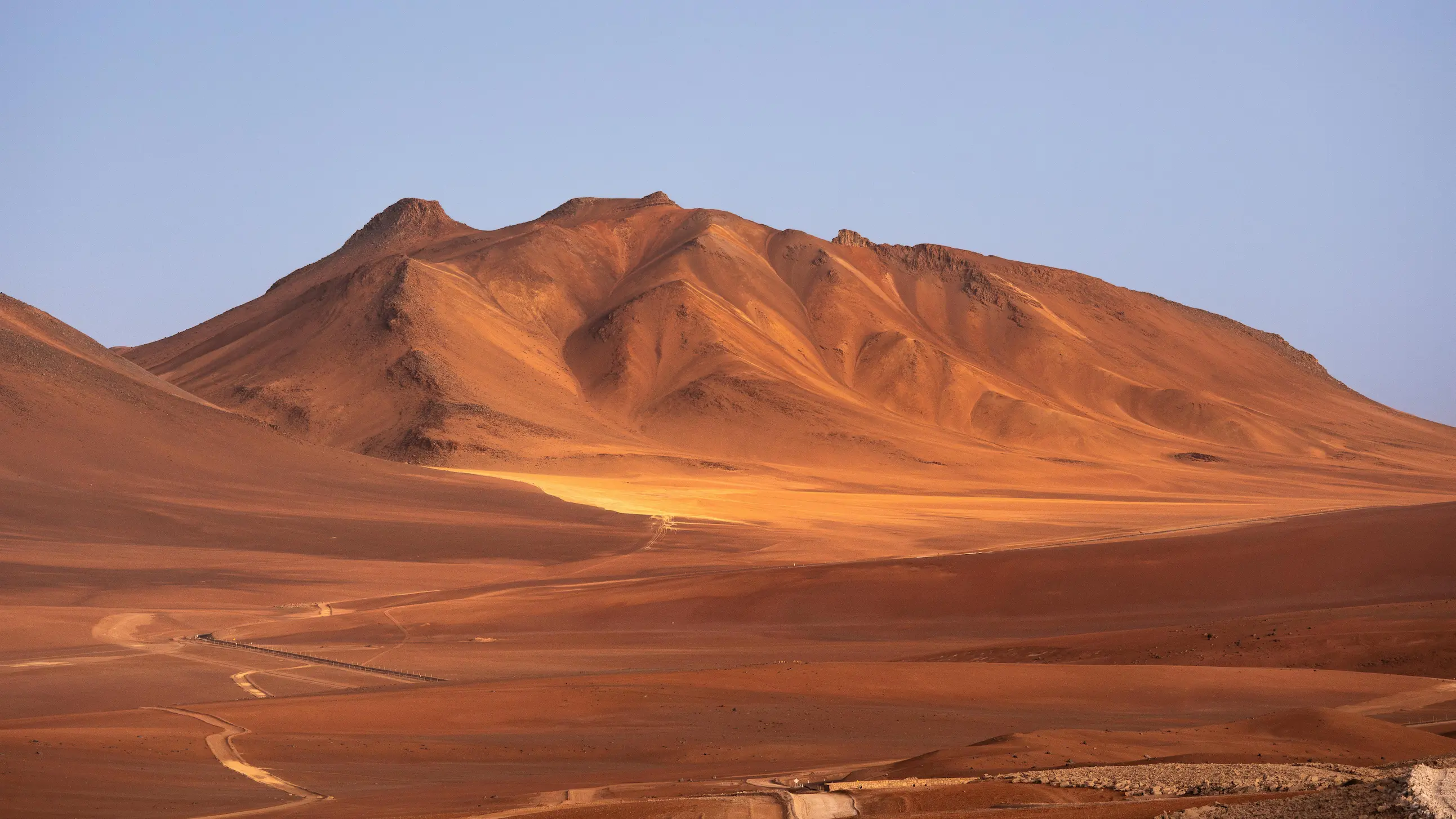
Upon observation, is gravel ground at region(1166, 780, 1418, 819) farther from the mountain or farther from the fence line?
the mountain

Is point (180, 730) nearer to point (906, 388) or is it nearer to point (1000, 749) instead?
point (1000, 749)

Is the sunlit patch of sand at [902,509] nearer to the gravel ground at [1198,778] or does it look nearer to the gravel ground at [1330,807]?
the gravel ground at [1198,778]

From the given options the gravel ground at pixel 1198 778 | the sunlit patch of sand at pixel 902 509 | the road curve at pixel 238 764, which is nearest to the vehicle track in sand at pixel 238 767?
the road curve at pixel 238 764

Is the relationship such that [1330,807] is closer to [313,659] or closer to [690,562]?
[313,659]

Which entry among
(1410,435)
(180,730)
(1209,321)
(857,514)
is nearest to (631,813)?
(180,730)

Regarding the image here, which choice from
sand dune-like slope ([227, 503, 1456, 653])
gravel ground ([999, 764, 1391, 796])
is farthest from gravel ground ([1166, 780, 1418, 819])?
sand dune-like slope ([227, 503, 1456, 653])

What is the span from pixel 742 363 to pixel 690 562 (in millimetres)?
64528

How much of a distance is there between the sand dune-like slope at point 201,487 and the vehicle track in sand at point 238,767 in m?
30.3

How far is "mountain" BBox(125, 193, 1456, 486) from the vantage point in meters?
100

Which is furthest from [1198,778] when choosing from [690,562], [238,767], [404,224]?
[404,224]

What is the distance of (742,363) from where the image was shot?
113 meters

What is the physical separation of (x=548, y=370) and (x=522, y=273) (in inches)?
672

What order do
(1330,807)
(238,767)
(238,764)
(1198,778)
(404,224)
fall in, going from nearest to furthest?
(1330,807) < (1198,778) < (238,767) < (238,764) < (404,224)

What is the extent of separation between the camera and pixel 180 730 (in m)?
19.0
